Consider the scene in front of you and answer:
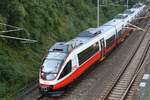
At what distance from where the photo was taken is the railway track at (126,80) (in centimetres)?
2612

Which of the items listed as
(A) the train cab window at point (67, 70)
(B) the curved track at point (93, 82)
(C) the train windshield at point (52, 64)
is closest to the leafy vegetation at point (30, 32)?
(B) the curved track at point (93, 82)

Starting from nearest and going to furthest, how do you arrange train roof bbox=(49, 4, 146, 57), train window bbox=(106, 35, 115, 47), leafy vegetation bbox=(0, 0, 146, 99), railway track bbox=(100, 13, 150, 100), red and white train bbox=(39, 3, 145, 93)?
red and white train bbox=(39, 3, 145, 93), railway track bbox=(100, 13, 150, 100), train roof bbox=(49, 4, 146, 57), leafy vegetation bbox=(0, 0, 146, 99), train window bbox=(106, 35, 115, 47)

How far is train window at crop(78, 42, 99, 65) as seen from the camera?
95.1 ft

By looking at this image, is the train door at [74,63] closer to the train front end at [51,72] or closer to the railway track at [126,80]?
the train front end at [51,72]

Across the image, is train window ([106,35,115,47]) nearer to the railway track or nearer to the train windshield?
the railway track

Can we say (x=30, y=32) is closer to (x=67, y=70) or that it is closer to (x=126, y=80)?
(x=67, y=70)

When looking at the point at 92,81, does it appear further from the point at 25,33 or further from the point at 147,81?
the point at 25,33

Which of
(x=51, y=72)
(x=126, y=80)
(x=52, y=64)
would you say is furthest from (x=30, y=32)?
(x=126, y=80)

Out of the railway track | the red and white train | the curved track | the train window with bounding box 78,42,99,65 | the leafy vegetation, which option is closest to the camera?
the red and white train

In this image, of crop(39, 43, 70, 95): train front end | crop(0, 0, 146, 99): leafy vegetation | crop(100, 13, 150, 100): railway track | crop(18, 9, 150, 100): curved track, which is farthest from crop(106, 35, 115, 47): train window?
crop(39, 43, 70, 95): train front end

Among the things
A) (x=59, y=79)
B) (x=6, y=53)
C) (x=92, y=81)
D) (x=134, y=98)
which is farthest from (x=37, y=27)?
(x=134, y=98)

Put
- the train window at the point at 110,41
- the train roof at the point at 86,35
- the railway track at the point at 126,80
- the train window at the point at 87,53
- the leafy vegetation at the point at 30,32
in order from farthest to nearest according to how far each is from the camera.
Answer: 1. the train window at the point at 110,41
2. the train window at the point at 87,53
3. the leafy vegetation at the point at 30,32
4. the train roof at the point at 86,35
5. the railway track at the point at 126,80

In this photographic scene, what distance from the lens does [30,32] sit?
34656 mm

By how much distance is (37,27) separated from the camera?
36.4 meters
